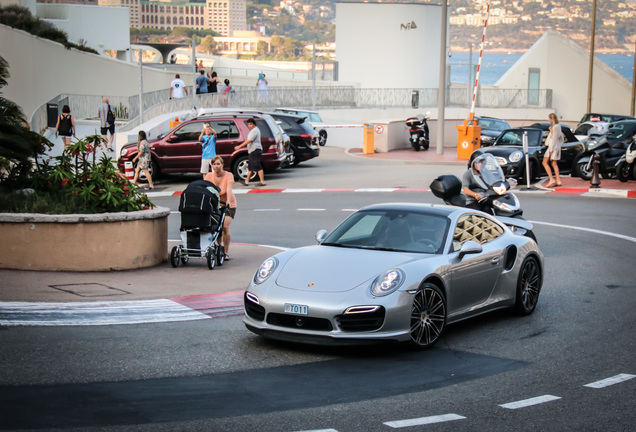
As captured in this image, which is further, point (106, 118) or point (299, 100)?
point (299, 100)

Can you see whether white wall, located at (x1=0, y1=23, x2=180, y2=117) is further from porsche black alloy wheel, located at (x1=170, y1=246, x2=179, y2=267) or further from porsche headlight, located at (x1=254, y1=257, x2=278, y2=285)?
porsche headlight, located at (x1=254, y1=257, x2=278, y2=285)

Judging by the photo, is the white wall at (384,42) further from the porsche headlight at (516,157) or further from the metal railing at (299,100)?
the porsche headlight at (516,157)

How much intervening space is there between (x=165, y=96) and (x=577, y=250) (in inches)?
1054

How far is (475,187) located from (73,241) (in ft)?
20.6

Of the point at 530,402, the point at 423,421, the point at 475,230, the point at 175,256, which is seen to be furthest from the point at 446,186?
the point at 423,421

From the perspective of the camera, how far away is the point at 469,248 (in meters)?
9.40

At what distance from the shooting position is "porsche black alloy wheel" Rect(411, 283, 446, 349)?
28.7 feet

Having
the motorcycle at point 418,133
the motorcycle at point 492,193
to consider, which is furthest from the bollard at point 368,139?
the motorcycle at point 492,193

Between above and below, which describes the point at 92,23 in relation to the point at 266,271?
above

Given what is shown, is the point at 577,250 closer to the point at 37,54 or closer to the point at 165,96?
the point at 165,96

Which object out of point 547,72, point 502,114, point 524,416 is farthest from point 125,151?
point 547,72

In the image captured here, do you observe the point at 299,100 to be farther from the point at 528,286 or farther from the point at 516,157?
the point at 528,286

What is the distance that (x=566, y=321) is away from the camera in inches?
409

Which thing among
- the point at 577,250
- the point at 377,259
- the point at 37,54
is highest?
the point at 37,54
